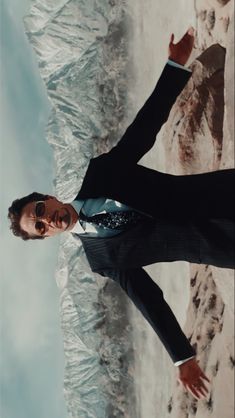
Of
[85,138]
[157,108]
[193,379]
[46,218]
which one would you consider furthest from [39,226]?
[85,138]

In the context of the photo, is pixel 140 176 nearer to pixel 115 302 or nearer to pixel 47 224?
pixel 47 224

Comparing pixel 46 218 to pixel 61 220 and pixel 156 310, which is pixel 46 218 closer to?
pixel 61 220

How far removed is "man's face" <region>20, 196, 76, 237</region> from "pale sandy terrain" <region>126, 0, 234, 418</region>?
1.67 m

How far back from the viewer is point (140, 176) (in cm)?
315

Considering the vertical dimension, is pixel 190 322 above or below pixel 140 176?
below

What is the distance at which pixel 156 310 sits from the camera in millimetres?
3189

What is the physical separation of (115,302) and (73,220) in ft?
46.6

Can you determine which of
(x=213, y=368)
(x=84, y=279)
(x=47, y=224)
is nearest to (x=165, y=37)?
(x=213, y=368)

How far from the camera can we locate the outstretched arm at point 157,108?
3.10 meters

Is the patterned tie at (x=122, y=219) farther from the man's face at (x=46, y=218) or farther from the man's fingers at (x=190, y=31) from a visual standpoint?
the man's fingers at (x=190, y=31)

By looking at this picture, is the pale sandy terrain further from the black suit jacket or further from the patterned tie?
the patterned tie

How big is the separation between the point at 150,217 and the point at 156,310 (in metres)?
0.53

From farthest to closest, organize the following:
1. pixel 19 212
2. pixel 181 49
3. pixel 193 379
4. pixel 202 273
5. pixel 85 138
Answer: pixel 85 138 < pixel 202 273 < pixel 19 212 < pixel 181 49 < pixel 193 379

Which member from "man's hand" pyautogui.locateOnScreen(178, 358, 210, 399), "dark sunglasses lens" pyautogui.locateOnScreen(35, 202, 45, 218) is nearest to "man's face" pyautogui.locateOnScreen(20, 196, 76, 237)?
"dark sunglasses lens" pyautogui.locateOnScreen(35, 202, 45, 218)
